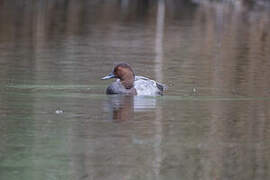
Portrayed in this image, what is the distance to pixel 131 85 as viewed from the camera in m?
12.1

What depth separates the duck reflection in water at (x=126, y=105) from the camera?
1009 centimetres

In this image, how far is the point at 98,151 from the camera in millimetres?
7992

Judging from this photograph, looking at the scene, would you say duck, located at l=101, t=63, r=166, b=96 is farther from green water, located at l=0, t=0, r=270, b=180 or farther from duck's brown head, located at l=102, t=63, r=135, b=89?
green water, located at l=0, t=0, r=270, b=180

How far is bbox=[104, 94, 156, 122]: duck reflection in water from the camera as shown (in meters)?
10.1

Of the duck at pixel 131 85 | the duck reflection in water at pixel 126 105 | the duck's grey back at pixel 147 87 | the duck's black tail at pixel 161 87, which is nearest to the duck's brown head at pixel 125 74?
the duck at pixel 131 85

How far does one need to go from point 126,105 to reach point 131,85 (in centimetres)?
112

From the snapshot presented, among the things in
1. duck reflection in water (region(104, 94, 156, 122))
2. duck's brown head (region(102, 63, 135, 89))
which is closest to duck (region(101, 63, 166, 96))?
duck's brown head (region(102, 63, 135, 89))

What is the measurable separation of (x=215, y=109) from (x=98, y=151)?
2964 millimetres

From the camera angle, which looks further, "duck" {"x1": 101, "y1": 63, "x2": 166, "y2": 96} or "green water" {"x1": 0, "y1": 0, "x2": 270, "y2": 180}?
"duck" {"x1": 101, "y1": 63, "x2": 166, "y2": 96}

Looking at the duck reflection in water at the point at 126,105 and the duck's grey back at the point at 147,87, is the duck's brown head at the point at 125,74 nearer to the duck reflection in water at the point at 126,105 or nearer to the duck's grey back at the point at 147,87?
the duck's grey back at the point at 147,87

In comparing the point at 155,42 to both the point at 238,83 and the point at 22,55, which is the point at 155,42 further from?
the point at 238,83

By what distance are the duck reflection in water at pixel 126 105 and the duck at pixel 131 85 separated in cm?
14

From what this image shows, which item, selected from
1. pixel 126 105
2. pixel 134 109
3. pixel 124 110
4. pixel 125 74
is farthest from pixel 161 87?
pixel 124 110

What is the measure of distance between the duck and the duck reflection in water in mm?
136
